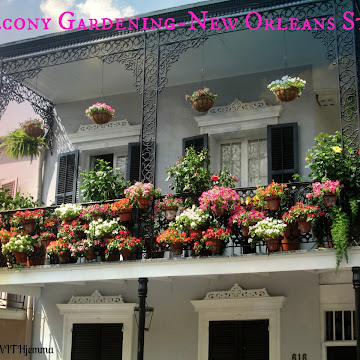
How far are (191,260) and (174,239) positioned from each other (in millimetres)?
435

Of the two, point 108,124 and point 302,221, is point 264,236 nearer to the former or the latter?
point 302,221

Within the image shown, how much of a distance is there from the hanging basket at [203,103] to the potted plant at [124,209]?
245cm

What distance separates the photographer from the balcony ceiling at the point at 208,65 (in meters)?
11.8

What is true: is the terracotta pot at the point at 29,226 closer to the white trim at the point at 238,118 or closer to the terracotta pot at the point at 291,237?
the white trim at the point at 238,118

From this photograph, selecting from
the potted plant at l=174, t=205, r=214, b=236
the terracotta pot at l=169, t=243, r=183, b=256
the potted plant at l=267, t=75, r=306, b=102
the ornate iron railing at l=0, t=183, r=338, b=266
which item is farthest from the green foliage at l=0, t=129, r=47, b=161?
the potted plant at l=267, t=75, r=306, b=102

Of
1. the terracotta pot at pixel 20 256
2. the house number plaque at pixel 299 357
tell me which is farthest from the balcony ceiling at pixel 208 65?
the house number plaque at pixel 299 357

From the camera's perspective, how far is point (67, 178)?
13727 mm

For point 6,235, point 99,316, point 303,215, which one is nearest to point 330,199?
point 303,215

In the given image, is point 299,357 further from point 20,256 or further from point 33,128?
point 33,128

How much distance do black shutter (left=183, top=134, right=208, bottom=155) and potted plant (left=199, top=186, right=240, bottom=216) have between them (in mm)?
2570

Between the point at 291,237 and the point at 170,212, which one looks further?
the point at 170,212

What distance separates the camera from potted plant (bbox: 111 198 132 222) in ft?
34.6

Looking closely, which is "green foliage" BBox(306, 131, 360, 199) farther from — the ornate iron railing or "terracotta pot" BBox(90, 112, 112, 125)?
"terracotta pot" BBox(90, 112, 112, 125)

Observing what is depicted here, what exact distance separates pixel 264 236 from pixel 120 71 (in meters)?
5.50
